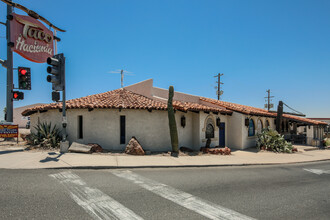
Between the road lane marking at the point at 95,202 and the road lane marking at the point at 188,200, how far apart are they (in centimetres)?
117

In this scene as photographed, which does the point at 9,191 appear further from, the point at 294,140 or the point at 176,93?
the point at 294,140

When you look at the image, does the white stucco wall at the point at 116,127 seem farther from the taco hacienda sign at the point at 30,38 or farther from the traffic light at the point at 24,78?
the taco hacienda sign at the point at 30,38

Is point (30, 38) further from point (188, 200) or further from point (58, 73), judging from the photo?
point (188, 200)

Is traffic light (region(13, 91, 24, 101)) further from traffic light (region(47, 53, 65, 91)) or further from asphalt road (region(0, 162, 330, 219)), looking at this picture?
asphalt road (region(0, 162, 330, 219))

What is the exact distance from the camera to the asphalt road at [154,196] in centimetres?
371

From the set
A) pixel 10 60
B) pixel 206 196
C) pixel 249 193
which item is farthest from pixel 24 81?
pixel 249 193

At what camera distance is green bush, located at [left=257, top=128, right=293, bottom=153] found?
47.2ft

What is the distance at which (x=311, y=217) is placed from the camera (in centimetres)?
388

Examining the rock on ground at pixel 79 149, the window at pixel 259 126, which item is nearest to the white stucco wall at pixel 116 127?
the rock on ground at pixel 79 149

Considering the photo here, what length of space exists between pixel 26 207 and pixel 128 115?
321 inches

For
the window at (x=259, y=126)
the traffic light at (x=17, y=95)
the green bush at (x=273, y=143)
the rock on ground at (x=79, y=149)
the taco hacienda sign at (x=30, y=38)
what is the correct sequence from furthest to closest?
1. the window at (x=259, y=126)
2. the green bush at (x=273, y=143)
3. the taco hacienda sign at (x=30, y=38)
4. the traffic light at (x=17, y=95)
5. the rock on ground at (x=79, y=149)

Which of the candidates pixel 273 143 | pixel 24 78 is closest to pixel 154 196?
pixel 24 78

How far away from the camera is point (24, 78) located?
9.99 m

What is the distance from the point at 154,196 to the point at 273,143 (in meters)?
13.5
